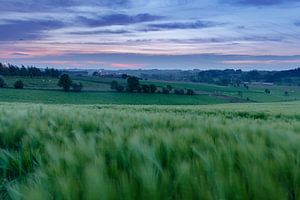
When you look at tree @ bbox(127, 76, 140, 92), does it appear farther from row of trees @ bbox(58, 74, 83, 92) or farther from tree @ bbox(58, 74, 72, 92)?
tree @ bbox(58, 74, 72, 92)

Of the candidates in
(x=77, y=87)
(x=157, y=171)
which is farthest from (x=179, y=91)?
(x=157, y=171)

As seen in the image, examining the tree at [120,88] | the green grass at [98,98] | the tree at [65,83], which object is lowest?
the green grass at [98,98]

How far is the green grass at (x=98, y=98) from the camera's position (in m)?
82.1

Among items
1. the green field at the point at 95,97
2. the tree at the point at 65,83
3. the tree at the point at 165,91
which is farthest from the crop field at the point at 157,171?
the tree at the point at 165,91

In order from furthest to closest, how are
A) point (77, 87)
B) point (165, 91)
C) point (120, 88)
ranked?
point (165, 91) → point (120, 88) → point (77, 87)

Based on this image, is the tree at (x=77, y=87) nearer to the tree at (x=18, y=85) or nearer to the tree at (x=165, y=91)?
the tree at (x=18, y=85)

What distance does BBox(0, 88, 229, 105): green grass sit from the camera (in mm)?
82125

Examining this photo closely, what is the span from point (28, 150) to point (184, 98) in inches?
3667

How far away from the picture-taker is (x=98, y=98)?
8738cm

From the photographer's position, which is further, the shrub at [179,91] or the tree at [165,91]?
the shrub at [179,91]

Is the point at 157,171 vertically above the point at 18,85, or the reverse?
the point at 157,171

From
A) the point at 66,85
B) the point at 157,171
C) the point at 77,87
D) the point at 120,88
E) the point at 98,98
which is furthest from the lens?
the point at 120,88

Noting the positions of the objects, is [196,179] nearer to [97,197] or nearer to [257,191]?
[257,191]

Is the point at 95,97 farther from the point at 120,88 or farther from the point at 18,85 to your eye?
the point at 18,85
